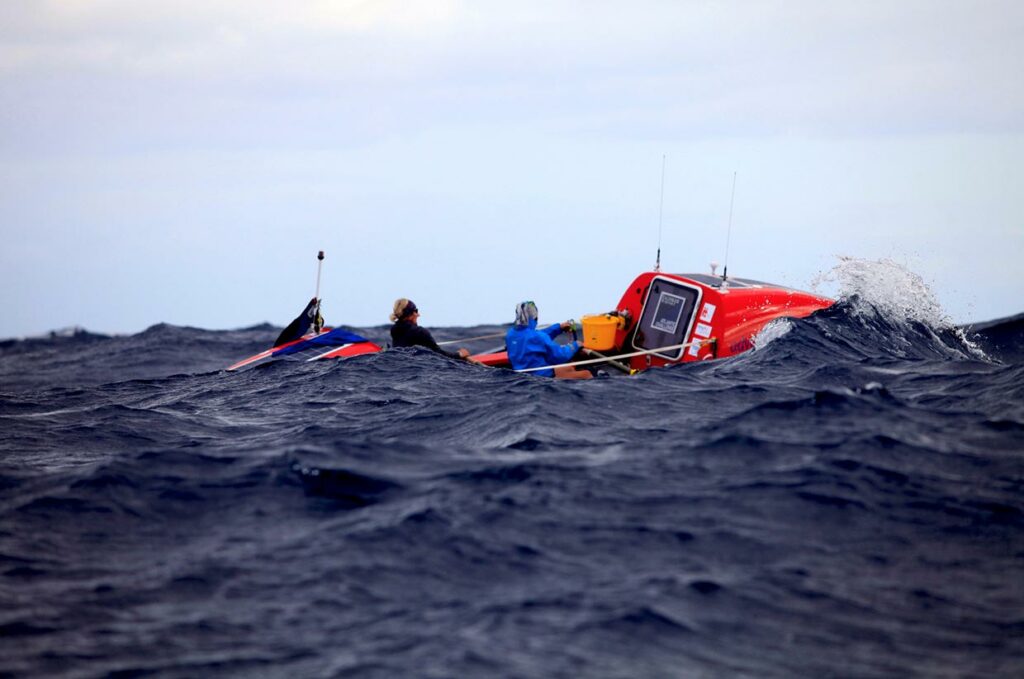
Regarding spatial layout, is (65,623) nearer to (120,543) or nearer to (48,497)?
(120,543)

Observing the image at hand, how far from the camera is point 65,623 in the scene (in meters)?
5.23

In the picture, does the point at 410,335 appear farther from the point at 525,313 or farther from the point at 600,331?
the point at 600,331

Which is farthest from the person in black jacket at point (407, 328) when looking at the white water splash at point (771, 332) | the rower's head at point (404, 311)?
the white water splash at point (771, 332)

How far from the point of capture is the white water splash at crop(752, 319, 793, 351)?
41.5 ft

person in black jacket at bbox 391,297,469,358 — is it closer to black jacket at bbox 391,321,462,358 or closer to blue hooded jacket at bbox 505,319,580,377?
black jacket at bbox 391,321,462,358

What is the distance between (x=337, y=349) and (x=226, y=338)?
14.1 meters

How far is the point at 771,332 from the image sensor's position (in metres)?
12.8

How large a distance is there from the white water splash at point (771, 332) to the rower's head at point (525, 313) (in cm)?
243

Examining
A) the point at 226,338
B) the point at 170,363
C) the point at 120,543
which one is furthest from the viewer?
the point at 226,338

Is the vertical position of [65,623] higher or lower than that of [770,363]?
lower

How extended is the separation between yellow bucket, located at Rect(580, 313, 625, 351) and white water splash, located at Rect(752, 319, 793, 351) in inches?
65.3

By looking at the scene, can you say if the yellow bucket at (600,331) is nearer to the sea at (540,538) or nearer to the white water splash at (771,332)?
the white water splash at (771,332)

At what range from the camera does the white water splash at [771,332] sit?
41.5ft

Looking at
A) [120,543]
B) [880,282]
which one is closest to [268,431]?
[120,543]
